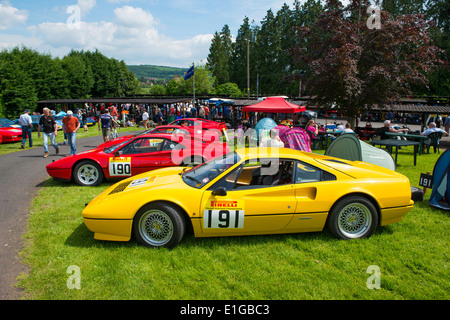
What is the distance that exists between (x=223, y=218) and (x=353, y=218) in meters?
1.83

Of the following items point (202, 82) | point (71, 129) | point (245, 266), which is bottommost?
point (245, 266)

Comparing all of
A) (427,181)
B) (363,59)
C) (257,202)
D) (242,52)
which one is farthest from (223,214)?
(242,52)

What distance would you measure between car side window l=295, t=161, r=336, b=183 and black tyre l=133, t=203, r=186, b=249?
1.68 meters

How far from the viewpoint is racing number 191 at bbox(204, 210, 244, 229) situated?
155 inches

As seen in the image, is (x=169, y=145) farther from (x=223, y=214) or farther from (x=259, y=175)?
(x=223, y=214)

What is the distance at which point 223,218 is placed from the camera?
13.0ft

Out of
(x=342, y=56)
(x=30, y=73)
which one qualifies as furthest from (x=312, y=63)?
(x=30, y=73)

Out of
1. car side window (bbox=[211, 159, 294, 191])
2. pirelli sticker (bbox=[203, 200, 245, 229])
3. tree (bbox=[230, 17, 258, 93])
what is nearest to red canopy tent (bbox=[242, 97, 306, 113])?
car side window (bbox=[211, 159, 294, 191])

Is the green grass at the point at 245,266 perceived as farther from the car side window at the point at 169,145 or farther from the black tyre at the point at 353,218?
the car side window at the point at 169,145

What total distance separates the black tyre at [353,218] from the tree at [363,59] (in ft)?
33.7

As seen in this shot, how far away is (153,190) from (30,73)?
1631 inches

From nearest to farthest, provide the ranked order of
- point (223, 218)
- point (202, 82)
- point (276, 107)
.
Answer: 1. point (223, 218)
2. point (276, 107)
3. point (202, 82)
